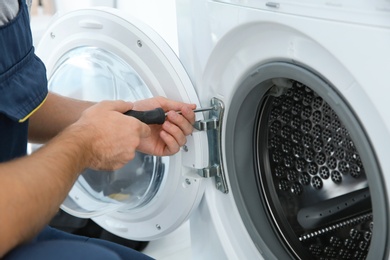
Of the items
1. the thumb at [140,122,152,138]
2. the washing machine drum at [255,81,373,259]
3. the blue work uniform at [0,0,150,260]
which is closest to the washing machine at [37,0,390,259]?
the washing machine drum at [255,81,373,259]

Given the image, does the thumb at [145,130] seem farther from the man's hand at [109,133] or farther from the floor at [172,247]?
the floor at [172,247]

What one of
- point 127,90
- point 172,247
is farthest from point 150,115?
point 172,247

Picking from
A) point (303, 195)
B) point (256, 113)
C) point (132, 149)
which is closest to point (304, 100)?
point (256, 113)

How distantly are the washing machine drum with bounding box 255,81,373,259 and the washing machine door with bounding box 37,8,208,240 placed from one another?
0.46 feet

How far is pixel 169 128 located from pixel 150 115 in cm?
5

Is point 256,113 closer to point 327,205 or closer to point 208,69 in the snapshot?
point 208,69

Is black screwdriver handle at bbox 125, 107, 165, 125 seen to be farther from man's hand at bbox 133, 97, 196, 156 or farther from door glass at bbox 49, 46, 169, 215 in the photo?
door glass at bbox 49, 46, 169, 215

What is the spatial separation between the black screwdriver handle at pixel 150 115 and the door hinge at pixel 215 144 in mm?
78

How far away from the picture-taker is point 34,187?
2.36 ft

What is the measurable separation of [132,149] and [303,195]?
1.23ft

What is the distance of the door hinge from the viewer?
3.32 feet

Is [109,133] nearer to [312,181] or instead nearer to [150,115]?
[150,115]

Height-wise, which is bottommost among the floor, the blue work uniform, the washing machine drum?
the floor

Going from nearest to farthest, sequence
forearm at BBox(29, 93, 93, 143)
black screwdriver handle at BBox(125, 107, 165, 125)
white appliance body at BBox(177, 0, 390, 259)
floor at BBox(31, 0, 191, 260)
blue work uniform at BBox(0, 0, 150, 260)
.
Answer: white appliance body at BBox(177, 0, 390, 259)
blue work uniform at BBox(0, 0, 150, 260)
black screwdriver handle at BBox(125, 107, 165, 125)
forearm at BBox(29, 93, 93, 143)
floor at BBox(31, 0, 191, 260)
